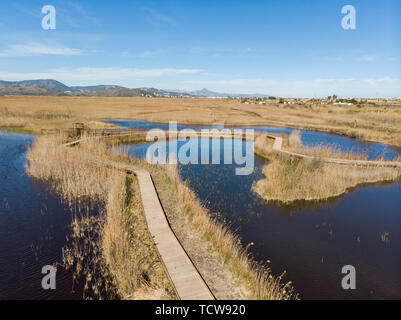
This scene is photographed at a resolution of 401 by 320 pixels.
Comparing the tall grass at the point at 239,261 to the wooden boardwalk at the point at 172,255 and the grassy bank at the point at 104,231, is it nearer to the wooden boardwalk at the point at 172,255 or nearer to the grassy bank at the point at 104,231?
the wooden boardwalk at the point at 172,255

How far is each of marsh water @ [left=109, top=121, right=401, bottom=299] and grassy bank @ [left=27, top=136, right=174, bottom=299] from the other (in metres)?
4.19

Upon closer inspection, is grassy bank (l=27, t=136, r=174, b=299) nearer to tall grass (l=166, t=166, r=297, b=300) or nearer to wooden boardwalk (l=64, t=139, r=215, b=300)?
wooden boardwalk (l=64, t=139, r=215, b=300)

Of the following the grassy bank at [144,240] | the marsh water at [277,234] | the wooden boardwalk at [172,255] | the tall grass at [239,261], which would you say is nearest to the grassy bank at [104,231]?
the grassy bank at [144,240]

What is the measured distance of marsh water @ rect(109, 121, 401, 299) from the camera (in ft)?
27.6

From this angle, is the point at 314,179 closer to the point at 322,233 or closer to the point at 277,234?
the point at 322,233

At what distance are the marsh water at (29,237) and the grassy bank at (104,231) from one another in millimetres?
470

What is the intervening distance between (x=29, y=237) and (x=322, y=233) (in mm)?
12681

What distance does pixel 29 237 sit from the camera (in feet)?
32.8

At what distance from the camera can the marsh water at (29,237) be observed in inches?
296

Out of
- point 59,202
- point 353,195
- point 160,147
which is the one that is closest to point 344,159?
point 353,195

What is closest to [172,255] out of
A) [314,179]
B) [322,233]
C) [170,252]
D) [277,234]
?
[170,252]

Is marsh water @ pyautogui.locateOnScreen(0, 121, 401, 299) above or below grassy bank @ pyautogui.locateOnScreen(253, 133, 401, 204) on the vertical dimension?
below

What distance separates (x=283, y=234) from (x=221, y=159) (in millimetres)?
11826

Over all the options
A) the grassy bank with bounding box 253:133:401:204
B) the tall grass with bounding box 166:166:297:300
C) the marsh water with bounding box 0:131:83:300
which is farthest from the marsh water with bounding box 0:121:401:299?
the grassy bank with bounding box 253:133:401:204
